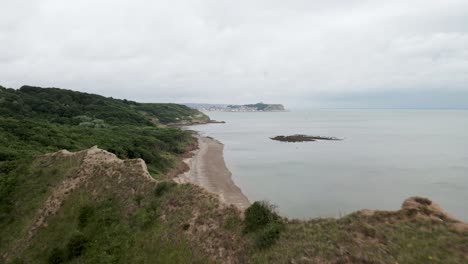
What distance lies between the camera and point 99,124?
9575cm

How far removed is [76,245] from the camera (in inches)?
862

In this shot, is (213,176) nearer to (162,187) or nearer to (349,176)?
(349,176)

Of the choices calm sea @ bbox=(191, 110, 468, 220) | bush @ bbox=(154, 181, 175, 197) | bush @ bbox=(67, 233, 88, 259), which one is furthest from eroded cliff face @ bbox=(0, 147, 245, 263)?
calm sea @ bbox=(191, 110, 468, 220)

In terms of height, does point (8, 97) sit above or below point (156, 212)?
above

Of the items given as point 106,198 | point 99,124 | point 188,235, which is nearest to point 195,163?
point 99,124

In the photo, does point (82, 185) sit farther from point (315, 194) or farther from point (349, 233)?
point (315, 194)

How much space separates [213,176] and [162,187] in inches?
1418

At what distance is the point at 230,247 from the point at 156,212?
745 cm

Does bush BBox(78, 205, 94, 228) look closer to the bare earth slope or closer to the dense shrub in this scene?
the bare earth slope

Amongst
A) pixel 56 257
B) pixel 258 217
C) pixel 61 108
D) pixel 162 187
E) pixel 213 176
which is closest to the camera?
pixel 258 217

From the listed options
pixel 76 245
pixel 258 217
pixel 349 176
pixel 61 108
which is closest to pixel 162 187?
pixel 76 245

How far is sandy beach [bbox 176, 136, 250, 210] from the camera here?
4742 cm

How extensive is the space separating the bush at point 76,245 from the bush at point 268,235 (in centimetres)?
1287

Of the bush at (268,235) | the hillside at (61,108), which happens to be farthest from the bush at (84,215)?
the hillside at (61,108)
